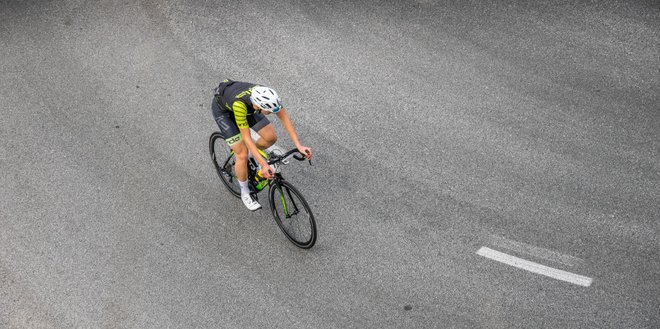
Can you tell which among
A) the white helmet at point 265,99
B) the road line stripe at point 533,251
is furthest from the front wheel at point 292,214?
the road line stripe at point 533,251

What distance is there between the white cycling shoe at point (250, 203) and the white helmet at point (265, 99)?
65.7 inches

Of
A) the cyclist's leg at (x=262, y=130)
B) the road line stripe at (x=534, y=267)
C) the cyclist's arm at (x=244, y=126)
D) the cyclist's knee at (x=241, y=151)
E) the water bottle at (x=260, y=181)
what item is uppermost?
the cyclist's arm at (x=244, y=126)

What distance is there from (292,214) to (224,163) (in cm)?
141

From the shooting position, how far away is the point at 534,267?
7.54 metres

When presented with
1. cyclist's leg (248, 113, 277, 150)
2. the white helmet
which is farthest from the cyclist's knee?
the white helmet

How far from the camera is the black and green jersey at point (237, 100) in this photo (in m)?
7.13

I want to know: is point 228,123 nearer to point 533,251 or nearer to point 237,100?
point 237,100

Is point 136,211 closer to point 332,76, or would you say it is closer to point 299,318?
point 299,318

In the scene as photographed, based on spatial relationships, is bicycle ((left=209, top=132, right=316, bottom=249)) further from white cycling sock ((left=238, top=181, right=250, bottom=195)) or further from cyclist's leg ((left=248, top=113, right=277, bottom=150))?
cyclist's leg ((left=248, top=113, right=277, bottom=150))

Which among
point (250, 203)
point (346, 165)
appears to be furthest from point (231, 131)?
point (346, 165)

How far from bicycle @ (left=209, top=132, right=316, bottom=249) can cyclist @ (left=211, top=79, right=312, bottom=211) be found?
6.7 inches

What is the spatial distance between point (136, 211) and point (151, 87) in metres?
2.44

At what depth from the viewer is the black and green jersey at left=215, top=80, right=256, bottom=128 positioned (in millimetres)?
7133

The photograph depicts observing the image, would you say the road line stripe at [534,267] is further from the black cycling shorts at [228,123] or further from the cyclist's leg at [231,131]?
the black cycling shorts at [228,123]
